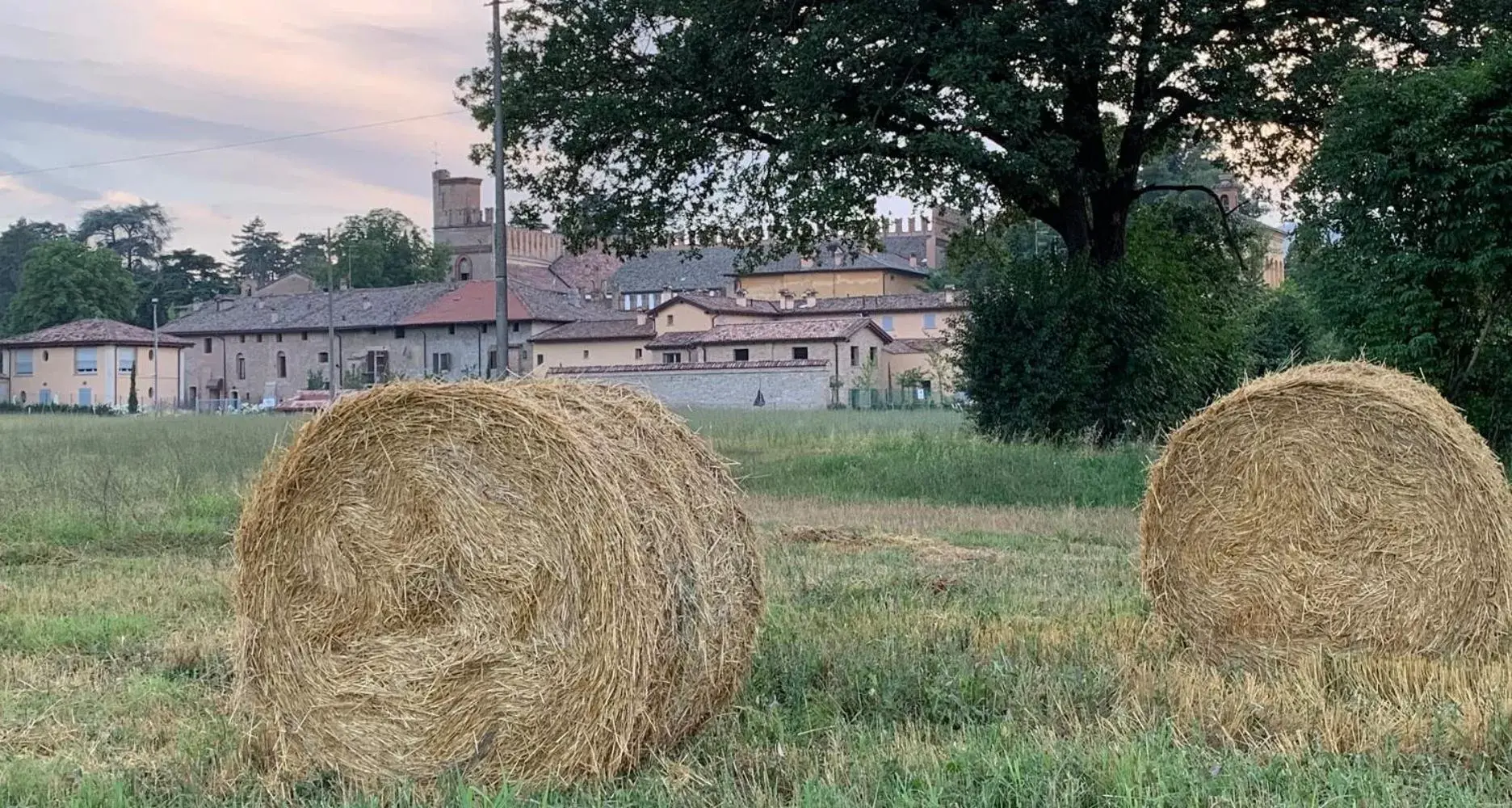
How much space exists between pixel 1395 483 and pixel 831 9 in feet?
45.3

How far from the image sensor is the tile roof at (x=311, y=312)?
273 ft

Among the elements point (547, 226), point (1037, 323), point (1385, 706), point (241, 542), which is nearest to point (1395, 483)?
point (1385, 706)

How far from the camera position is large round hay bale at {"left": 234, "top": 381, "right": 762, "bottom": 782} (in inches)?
208

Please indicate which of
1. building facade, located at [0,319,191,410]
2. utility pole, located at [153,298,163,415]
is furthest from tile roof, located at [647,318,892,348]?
building facade, located at [0,319,191,410]

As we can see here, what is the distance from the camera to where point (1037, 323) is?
2288 centimetres

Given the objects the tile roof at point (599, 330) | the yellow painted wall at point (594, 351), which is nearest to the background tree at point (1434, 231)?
the yellow painted wall at point (594, 351)

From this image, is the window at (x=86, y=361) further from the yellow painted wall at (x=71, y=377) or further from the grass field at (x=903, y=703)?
the grass field at (x=903, y=703)

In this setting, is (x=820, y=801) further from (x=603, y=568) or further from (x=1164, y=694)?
(x=1164, y=694)

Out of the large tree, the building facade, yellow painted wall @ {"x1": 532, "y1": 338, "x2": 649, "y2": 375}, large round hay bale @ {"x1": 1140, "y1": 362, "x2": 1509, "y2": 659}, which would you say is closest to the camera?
large round hay bale @ {"x1": 1140, "y1": 362, "x2": 1509, "y2": 659}

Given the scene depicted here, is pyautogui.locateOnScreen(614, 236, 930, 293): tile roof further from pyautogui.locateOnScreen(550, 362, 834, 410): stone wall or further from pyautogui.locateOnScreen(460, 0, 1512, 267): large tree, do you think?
pyautogui.locateOnScreen(460, 0, 1512, 267): large tree

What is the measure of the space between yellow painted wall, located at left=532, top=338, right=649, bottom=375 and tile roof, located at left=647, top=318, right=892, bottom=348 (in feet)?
14.7

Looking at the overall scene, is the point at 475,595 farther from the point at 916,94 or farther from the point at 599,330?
the point at 599,330

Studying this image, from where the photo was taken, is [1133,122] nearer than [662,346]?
Yes

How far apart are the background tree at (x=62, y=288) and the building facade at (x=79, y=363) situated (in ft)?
→ 27.6
